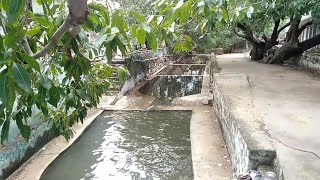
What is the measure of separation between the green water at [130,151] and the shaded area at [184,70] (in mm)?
8969

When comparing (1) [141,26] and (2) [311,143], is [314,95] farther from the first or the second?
(1) [141,26]

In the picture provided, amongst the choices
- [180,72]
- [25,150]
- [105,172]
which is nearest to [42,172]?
[25,150]

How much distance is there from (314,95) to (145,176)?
3.39 meters

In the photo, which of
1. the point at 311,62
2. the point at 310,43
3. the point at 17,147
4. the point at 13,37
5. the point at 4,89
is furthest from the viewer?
the point at 310,43

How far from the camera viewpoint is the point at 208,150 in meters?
5.48

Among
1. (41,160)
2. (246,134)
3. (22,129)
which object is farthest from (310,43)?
(22,129)

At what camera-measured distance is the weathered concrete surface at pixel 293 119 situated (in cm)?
264

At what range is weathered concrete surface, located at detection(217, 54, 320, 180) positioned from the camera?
8.66 feet

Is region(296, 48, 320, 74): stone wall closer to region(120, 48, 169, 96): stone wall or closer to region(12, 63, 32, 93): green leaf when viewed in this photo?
region(120, 48, 169, 96): stone wall

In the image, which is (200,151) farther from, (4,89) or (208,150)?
(4,89)

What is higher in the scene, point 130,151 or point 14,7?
point 14,7

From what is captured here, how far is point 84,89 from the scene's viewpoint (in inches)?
94.9

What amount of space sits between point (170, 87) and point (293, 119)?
10.2 m

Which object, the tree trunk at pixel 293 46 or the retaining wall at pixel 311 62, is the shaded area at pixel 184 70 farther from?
the retaining wall at pixel 311 62
